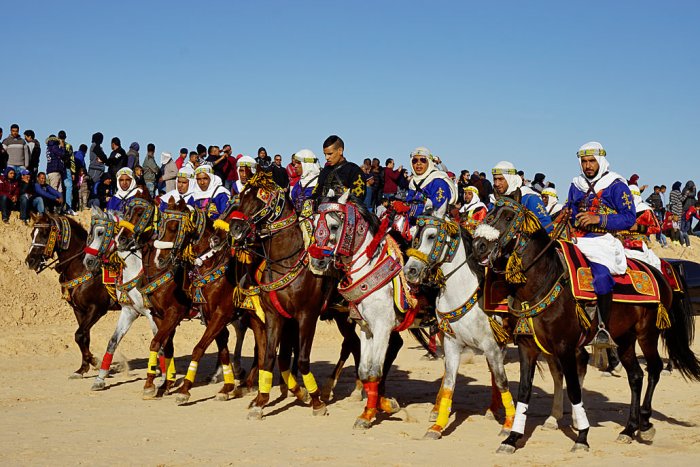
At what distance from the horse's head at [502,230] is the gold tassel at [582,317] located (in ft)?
3.32

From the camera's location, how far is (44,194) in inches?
876

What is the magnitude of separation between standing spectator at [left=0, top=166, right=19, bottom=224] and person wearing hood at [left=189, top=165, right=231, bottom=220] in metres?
10.2

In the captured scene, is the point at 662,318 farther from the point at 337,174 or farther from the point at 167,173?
the point at 167,173

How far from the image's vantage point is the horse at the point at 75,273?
15047 mm

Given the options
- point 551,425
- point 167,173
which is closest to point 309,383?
point 551,425

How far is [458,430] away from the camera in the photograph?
35.1ft

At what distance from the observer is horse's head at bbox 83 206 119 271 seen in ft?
46.5

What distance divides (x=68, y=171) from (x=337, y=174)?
546 inches

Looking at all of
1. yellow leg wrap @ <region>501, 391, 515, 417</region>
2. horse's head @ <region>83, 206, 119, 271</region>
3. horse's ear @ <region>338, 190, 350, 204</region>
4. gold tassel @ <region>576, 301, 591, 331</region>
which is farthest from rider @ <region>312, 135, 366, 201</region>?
horse's head @ <region>83, 206, 119, 271</region>

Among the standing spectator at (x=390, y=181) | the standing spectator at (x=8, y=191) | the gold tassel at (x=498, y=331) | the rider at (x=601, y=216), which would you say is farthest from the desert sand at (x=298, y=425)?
the standing spectator at (x=390, y=181)

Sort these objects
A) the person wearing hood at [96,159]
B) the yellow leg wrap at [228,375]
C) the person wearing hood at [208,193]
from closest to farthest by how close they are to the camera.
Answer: the yellow leg wrap at [228,375]
the person wearing hood at [208,193]
the person wearing hood at [96,159]

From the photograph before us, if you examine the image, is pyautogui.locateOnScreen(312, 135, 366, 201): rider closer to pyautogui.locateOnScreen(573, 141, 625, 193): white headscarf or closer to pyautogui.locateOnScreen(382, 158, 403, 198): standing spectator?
pyautogui.locateOnScreen(573, 141, 625, 193): white headscarf

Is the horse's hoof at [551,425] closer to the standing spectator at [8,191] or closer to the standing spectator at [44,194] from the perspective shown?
the standing spectator at [44,194]

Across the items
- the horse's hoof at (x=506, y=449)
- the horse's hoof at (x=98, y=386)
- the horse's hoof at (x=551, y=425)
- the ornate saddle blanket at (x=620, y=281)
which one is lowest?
the horse's hoof at (x=98, y=386)
